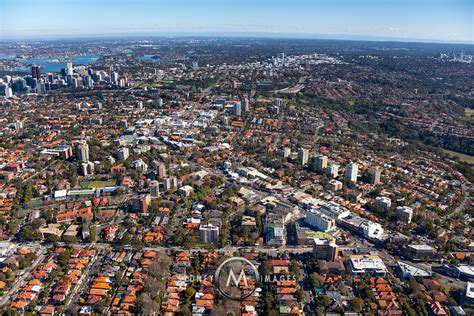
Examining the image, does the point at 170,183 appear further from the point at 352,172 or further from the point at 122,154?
the point at 352,172

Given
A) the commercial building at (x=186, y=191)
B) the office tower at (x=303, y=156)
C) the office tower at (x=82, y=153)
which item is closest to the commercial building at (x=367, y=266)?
the commercial building at (x=186, y=191)

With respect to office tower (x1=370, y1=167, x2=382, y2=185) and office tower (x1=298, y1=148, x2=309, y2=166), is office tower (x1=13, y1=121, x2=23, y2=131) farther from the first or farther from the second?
office tower (x1=370, y1=167, x2=382, y2=185)

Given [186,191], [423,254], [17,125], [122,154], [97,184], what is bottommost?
[423,254]

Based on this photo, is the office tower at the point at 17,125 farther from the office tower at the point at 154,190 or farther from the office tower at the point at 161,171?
the office tower at the point at 154,190

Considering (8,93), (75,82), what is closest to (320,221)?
(8,93)

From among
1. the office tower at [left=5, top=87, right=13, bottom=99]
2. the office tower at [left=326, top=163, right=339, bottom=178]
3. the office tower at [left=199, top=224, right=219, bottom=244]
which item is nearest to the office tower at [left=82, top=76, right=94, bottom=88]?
the office tower at [left=5, top=87, right=13, bottom=99]
